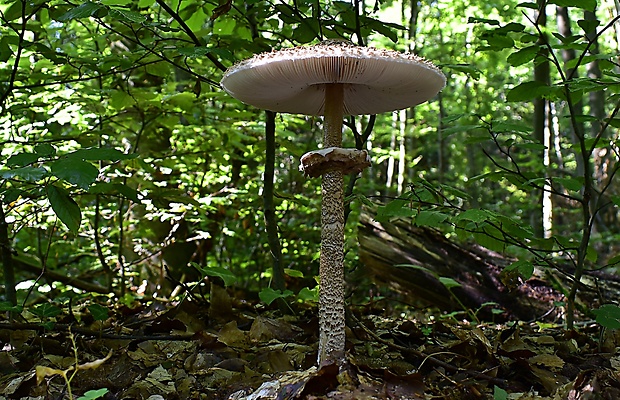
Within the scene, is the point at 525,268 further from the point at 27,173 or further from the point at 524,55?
the point at 27,173

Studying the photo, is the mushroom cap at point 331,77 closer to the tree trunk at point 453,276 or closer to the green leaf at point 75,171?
the green leaf at point 75,171

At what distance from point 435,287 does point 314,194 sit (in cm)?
357

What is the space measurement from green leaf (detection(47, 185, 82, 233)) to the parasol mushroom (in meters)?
0.84

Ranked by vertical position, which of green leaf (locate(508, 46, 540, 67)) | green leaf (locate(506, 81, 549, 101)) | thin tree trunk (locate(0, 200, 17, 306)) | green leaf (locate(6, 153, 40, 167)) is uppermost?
green leaf (locate(508, 46, 540, 67))

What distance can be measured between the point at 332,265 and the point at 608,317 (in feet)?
4.57

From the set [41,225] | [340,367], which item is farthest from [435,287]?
[41,225]

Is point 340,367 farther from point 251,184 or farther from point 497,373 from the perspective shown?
point 251,184

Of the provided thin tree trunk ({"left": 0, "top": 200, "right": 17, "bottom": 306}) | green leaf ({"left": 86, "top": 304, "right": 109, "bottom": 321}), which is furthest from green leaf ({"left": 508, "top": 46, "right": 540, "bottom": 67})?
thin tree trunk ({"left": 0, "top": 200, "right": 17, "bottom": 306})

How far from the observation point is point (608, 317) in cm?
228

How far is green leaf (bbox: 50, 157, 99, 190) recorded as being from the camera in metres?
1.64

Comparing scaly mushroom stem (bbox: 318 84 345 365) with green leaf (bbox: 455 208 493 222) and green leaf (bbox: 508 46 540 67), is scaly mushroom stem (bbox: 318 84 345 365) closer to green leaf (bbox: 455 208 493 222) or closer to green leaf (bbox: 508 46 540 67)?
green leaf (bbox: 455 208 493 222)

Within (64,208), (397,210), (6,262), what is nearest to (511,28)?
(397,210)

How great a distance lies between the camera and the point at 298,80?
214cm

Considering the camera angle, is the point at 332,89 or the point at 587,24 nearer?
the point at 332,89
